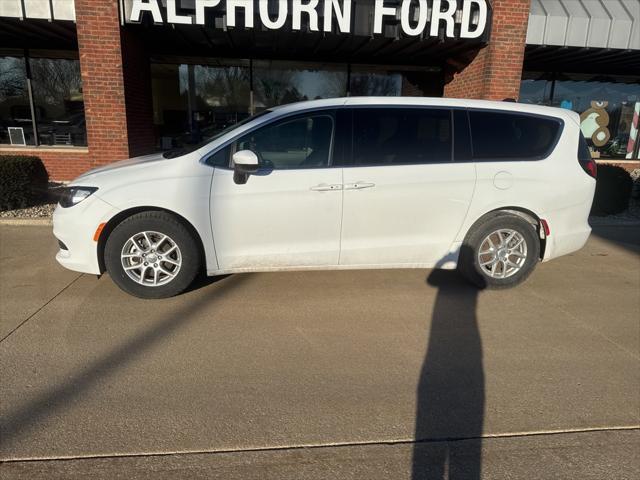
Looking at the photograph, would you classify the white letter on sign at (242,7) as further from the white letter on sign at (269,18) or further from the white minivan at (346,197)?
the white minivan at (346,197)

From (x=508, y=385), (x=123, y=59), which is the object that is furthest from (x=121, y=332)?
(x=123, y=59)

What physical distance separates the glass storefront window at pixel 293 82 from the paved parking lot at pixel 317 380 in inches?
286

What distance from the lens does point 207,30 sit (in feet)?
A: 27.1

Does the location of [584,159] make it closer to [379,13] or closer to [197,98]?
[379,13]

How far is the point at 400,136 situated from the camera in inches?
179

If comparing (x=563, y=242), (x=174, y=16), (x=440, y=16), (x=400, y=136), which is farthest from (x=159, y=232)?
(x=440, y=16)

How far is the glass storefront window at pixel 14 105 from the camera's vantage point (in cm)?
1037

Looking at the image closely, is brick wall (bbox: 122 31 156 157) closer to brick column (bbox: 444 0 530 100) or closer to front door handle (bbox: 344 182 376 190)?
front door handle (bbox: 344 182 376 190)

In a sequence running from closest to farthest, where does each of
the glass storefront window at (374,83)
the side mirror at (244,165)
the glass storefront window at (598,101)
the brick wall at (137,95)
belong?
the side mirror at (244,165), the brick wall at (137,95), the glass storefront window at (374,83), the glass storefront window at (598,101)

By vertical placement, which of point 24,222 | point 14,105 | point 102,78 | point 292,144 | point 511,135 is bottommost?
point 24,222

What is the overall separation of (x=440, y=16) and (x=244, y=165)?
558cm

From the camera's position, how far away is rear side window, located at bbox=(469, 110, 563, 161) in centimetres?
469

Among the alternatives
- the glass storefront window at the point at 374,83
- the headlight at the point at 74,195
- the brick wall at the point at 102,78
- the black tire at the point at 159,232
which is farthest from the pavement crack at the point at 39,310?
the glass storefront window at the point at 374,83

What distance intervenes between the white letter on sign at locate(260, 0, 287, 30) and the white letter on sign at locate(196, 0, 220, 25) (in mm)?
709
